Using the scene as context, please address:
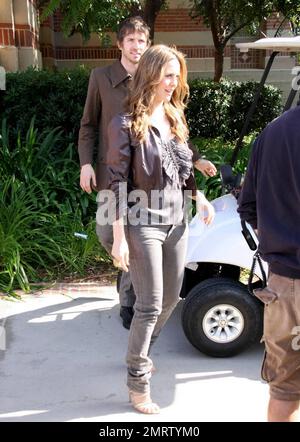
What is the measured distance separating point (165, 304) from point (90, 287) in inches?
82.0

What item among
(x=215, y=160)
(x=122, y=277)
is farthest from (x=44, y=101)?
(x=122, y=277)

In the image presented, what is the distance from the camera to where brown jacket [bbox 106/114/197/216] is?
9.37 ft

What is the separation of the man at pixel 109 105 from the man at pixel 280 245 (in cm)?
130

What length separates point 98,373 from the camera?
11.8 ft

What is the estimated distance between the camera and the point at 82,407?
3197 millimetres

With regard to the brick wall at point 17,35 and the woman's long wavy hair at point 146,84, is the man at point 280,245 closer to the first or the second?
the woman's long wavy hair at point 146,84

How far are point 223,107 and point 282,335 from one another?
6.97 metres

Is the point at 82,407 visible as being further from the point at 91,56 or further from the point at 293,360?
the point at 91,56

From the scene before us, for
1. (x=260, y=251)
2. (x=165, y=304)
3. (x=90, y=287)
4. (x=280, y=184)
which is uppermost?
Result: (x=280, y=184)

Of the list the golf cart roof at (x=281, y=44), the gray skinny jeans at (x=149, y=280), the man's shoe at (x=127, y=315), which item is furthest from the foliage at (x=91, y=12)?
the gray skinny jeans at (x=149, y=280)

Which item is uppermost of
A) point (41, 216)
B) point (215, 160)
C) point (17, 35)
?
point (17, 35)

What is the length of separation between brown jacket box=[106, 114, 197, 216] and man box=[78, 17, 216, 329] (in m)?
0.69

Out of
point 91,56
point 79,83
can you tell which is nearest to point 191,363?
point 79,83

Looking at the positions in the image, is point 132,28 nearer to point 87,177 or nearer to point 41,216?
point 87,177
